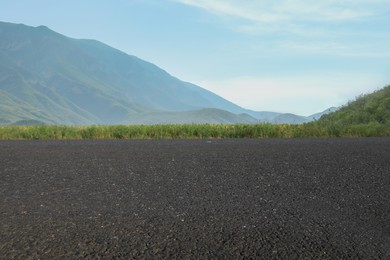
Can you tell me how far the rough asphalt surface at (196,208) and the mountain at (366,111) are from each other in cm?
2000

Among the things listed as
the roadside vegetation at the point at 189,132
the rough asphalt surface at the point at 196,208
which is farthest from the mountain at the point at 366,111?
the rough asphalt surface at the point at 196,208

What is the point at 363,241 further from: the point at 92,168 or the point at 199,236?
the point at 92,168

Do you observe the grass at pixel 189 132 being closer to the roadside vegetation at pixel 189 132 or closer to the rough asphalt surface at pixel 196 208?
the roadside vegetation at pixel 189 132

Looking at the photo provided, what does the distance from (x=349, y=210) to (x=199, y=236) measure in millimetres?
2461

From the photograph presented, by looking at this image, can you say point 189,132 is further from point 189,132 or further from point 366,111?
point 366,111

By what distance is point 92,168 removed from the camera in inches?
372

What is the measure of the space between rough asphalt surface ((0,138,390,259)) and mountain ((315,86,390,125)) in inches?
787

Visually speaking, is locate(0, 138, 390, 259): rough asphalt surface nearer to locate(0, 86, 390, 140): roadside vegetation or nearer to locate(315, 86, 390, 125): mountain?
locate(0, 86, 390, 140): roadside vegetation

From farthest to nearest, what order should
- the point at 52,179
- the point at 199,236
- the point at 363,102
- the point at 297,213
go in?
the point at 363,102
the point at 52,179
the point at 297,213
the point at 199,236

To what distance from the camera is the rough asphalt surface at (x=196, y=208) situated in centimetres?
479

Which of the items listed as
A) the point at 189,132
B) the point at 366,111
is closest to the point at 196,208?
the point at 189,132

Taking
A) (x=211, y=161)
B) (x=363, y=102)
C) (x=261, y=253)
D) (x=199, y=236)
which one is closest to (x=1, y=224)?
(x=199, y=236)

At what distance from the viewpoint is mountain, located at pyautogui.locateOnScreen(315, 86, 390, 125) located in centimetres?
2989

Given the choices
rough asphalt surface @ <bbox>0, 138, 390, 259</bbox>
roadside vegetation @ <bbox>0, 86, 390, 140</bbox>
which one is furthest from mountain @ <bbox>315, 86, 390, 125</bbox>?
rough asphalt surface @ <bbox>0, 138, 390, 259</bbox>
